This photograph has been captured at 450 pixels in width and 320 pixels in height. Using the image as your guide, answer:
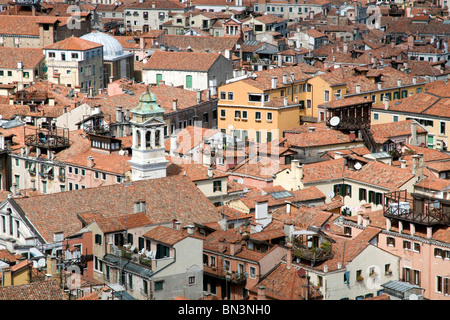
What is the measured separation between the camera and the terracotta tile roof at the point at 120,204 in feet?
149

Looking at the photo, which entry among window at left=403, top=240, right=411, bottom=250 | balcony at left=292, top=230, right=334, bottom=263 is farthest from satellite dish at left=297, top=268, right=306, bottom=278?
window at left=403, top=240, right=411, bottom=250

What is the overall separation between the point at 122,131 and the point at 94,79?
2533 cm

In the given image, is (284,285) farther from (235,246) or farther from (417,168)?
(417,168)

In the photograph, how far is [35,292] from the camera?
117 feet

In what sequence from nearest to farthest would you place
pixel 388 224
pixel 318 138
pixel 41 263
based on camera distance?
pixel 41 263, pixel 388 224, pixel 318 138

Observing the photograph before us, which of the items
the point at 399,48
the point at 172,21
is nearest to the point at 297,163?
the point at 399,48

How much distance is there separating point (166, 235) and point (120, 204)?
23.7 feet

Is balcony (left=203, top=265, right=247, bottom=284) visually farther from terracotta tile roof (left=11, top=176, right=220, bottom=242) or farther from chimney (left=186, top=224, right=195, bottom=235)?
terracotta tile roof (left=11, top=176, right=220, bottom=242)

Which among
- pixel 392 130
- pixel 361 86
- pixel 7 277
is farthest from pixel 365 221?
pixel 361 86

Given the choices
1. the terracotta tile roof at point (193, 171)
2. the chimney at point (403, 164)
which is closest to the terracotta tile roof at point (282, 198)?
the terracotta tile roof at point (193, 171)

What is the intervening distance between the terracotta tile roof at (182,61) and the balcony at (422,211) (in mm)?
43432

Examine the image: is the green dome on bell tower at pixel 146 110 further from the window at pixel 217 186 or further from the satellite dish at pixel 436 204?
the satellite dish at pixel 436 204

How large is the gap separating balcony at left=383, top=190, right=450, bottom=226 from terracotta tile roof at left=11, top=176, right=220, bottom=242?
314 inches

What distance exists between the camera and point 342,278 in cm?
3900
